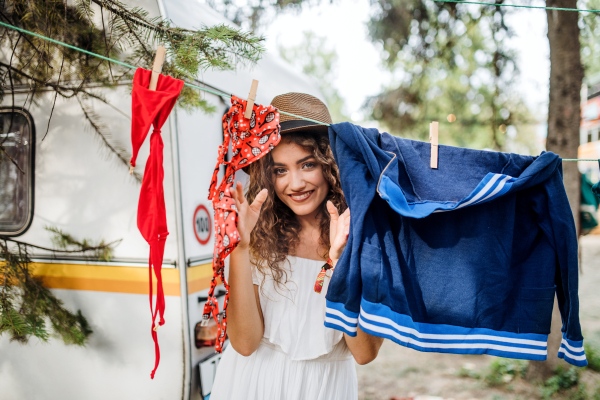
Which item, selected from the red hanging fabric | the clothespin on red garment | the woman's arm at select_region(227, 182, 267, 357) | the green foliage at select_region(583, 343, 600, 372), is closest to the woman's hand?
the woman's arm at select_region(227, 182, 267, 357)

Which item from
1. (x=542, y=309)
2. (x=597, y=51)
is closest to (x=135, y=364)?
(x=542, y=309)

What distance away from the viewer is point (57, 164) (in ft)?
8.89

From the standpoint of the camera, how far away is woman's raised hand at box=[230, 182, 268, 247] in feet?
5.29

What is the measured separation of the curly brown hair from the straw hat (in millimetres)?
62

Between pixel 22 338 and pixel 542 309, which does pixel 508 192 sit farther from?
pixel 22 338

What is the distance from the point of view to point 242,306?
1759 mm

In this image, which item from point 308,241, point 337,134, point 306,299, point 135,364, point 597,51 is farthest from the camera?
point 597,51

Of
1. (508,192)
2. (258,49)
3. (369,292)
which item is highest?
(258,49)

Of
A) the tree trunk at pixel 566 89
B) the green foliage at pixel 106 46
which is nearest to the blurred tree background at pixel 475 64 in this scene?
the tree trunk at pixel 566 89

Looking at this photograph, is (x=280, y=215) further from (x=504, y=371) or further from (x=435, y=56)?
(x=435, y=56)

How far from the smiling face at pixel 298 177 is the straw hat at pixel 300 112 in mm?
95

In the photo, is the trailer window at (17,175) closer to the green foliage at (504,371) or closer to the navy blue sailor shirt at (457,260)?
the navy blue sailor shirt at (457,260)

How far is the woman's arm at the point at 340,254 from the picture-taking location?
5.32ft

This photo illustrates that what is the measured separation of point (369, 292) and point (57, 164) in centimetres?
247
